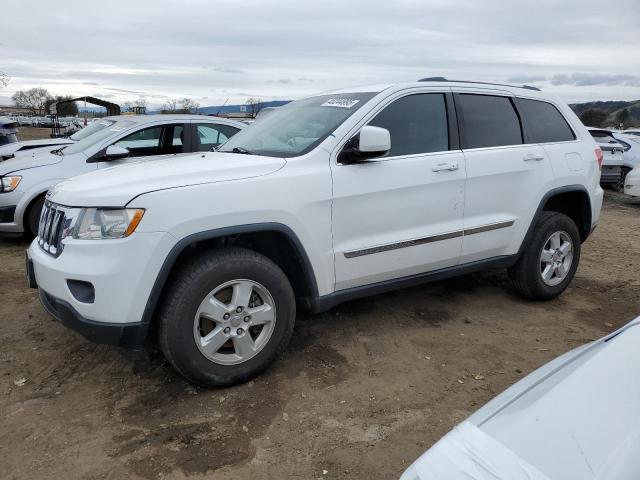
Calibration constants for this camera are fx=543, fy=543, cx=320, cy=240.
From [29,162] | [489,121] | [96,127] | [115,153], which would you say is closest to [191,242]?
[489,121]

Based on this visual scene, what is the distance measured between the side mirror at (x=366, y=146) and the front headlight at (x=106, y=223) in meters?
1.35

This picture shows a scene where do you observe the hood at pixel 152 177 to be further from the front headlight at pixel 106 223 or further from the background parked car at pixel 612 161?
the background parked car at pixel 612 161

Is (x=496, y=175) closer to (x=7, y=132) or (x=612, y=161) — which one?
(x=7, y=132)

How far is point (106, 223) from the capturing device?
2.92 m

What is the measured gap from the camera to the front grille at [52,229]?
3133 mm

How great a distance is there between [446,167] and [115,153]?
422 centimetres

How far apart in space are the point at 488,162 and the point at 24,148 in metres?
7.35

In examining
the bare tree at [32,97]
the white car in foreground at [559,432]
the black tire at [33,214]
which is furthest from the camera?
the bare tree at [32,97]

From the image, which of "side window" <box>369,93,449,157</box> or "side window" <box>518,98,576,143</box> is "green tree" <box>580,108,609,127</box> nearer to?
"side window" <box>518,98,576,143</box>

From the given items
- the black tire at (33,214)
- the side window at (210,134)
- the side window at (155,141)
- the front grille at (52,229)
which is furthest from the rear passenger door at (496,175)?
→ the black tire at (33,214)

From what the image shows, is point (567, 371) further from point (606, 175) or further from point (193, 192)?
point (606, 175)

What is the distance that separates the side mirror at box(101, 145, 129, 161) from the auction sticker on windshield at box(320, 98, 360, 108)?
10.9 feet

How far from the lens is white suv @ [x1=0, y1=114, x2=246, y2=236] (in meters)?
6.39

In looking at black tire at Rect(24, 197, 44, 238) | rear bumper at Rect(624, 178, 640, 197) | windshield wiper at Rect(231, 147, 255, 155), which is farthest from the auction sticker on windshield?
rear bumper at Rect(624, 178, 640, 197)
